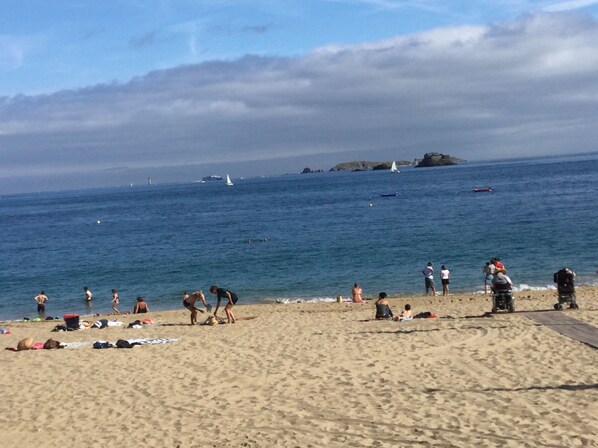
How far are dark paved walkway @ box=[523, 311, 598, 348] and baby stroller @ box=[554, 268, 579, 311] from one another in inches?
26.5

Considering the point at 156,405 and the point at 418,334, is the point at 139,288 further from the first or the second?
the point at 156,405

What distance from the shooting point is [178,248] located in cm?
4916

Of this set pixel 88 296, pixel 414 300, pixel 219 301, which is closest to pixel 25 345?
pixel 219 301

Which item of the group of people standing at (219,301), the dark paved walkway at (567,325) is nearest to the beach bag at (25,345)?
the group of people standing at (219,301)

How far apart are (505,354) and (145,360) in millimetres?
7798

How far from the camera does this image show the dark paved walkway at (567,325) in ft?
44.8

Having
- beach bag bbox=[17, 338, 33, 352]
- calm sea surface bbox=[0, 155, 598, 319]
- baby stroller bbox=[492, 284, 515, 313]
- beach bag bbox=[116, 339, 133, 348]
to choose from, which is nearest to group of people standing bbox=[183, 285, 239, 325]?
beach bag bbox=[116, 339, 133, 348]

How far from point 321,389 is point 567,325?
23.9ft

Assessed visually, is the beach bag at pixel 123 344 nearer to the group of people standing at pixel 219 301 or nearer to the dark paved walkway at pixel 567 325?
the group of people standing at pixel 219 301

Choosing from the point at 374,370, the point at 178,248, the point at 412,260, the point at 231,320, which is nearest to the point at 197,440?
the point at 374,370

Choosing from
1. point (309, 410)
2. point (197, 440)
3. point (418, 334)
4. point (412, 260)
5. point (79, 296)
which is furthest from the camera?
point (412, 260)

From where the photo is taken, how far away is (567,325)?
49.8 ft

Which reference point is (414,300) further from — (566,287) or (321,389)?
(321,389)

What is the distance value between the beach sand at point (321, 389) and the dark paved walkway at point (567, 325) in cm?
33
